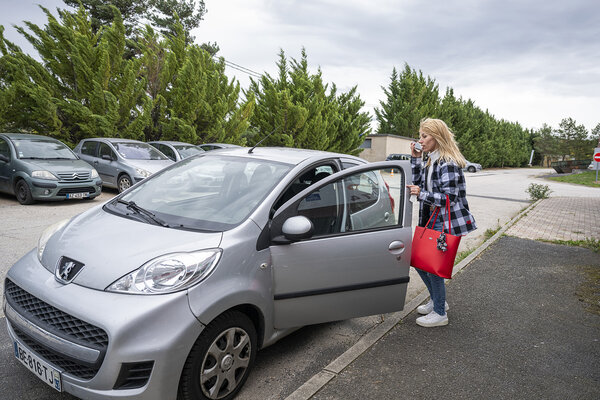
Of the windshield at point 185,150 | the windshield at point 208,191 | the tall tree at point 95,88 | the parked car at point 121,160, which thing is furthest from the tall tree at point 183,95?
the windshield at point 208,191

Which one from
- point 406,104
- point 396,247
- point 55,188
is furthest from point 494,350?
point 406,104

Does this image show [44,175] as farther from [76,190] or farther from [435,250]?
[435,250]

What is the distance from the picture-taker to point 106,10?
2733 centimetres

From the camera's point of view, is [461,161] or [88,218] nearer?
[88,218]

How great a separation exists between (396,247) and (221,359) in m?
1.52

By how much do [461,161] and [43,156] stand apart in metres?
9.65

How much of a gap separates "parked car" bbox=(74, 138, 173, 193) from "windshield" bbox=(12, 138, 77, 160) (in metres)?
1.20

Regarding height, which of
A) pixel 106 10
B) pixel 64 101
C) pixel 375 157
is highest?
pixel 106 10

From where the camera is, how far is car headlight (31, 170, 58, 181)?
909 cm

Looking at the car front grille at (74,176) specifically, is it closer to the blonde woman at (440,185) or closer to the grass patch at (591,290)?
the blonde woman at (440,185)

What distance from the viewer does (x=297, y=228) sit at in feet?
8.82

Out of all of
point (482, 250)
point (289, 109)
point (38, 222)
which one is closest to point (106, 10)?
point (289, 109)

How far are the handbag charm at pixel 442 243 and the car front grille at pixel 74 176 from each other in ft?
28.5

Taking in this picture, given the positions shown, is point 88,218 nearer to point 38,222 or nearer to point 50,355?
point 50,355
